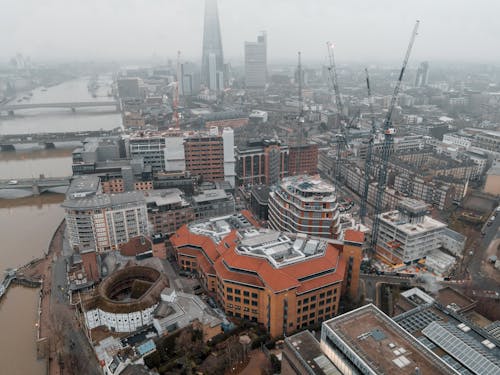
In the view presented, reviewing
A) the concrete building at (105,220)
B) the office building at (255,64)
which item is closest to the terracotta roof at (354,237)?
the concrete building at (105,220)

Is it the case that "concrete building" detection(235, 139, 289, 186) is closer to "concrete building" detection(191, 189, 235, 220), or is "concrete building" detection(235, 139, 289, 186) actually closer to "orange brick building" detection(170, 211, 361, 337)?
"concrete building" detection(191, 189, 235, 220)

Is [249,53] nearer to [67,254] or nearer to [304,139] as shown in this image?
[304,139]

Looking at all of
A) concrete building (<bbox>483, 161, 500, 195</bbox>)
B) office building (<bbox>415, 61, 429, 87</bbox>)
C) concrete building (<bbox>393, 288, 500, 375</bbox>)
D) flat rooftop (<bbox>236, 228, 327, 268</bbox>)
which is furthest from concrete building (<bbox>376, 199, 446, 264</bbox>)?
office building (<bbox>415, 61, 429, 87</bbox>)

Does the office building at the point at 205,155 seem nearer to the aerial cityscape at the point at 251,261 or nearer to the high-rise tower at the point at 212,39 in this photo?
the aerial cityscape at the point at 251,261

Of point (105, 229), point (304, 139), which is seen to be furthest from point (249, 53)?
point (105, 229)

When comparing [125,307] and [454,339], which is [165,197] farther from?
[454,339]

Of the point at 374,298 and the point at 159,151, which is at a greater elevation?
the point at 159,151

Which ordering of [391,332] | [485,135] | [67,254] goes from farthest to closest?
[485,135] → [67,254] → [391,332]

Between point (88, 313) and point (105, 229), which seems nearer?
point (88, 313)

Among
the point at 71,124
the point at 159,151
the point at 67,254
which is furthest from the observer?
the point at 71,124
